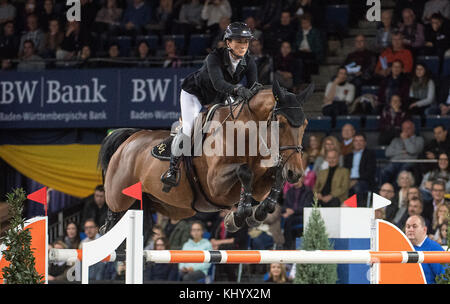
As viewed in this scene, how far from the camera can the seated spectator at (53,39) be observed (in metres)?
11.9

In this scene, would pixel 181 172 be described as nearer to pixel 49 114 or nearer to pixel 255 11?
pixel 49 114

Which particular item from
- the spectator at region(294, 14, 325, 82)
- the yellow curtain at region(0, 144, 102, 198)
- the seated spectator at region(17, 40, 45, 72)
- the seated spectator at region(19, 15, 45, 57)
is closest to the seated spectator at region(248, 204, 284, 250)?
the spectator at region(294, 14, 325, 82)

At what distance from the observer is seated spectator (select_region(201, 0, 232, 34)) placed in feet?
38.3

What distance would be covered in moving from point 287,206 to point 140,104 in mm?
2706

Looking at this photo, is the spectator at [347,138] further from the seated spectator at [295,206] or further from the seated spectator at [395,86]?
the seated spectator at [395,86]

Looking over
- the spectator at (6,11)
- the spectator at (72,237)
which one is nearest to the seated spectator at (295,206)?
the spectator at (72,237)

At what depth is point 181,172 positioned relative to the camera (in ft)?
18.9

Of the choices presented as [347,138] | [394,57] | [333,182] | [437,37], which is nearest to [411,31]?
[437,37]

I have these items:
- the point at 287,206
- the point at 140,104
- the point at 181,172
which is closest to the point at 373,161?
the point at 287,206

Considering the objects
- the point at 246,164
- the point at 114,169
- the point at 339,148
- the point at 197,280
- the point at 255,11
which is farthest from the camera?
the point at 255,11

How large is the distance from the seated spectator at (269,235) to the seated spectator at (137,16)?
4.61 m

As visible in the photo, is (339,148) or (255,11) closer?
(339,148)

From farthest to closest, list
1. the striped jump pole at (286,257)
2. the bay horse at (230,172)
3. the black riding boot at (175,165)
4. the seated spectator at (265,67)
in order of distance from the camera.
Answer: the seated spectator at (265,67) → the black riding boot at (175,165) → the bay horse at (230,172) → the striped jump pole at (286,257)

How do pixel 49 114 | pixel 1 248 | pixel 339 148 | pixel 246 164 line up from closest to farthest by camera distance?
pixel 1 248
pixel 246 164
pixel 339 148
pixel 49 114
